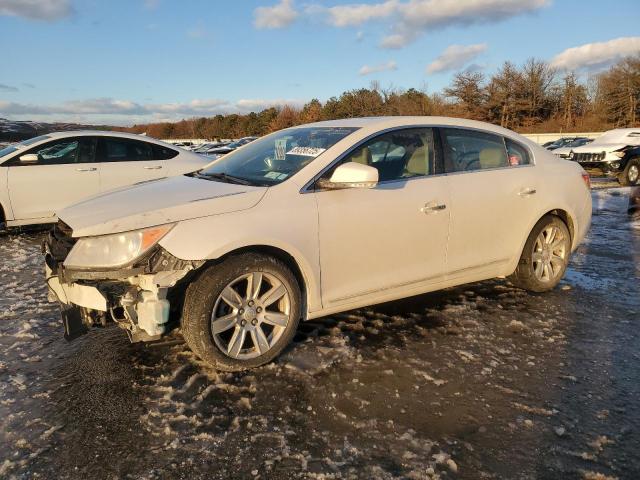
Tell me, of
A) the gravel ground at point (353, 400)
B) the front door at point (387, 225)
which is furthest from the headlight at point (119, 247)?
the front door at point (387, 225)

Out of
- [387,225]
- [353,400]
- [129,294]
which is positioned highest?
[387,225]

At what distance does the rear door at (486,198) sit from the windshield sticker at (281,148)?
4.28 feet

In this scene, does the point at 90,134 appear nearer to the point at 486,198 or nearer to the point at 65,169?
the point at 65,169

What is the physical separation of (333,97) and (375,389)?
7756 centimetres

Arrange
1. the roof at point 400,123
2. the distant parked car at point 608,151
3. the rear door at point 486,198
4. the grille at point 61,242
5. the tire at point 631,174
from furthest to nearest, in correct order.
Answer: the distant parked car at point 608,151, the tire at point 631,174, the rear door at point 486,198, the roof at point 400,123, the grille at point 61,242

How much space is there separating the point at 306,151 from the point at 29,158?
5621mm

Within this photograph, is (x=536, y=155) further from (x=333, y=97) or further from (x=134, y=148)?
(x=333, y=97)

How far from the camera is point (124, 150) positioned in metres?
8.24

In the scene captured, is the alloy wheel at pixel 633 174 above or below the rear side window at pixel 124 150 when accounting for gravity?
below

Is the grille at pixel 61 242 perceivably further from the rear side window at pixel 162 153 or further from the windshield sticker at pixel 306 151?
the rear side window at pixel 162 153

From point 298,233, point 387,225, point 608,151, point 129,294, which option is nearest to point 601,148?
point 608,151

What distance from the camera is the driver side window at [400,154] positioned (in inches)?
153

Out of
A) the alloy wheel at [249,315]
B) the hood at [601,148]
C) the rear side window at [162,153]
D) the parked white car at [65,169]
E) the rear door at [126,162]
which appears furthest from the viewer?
the hood at [601,148]

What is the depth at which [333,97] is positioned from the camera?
77.3 metres
